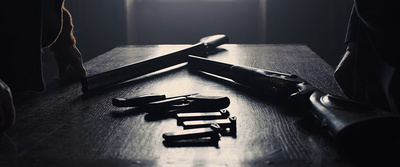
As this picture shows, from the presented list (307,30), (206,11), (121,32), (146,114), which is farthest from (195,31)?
(146,114)

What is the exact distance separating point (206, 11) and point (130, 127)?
3138 millimetres

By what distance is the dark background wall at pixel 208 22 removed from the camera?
340 centimetres

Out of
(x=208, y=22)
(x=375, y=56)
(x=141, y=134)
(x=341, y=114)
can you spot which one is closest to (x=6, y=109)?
(x=141, y=134)

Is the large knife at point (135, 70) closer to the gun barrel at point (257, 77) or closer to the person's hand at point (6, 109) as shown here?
the gun barrel at point (257, 77)

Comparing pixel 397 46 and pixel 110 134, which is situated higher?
pixel 397 46

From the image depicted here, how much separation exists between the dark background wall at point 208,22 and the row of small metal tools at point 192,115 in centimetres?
241

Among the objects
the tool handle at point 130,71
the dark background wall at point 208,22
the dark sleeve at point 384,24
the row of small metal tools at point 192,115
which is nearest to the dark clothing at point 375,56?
the dark sleeve at point 384,24

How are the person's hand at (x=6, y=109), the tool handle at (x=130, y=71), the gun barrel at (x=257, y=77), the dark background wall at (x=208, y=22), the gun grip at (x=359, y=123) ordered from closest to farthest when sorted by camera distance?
the gun grip at (x=359, y=123), the person's hand at (x=6, y=109), the gun barrel at (x=257, y=77), the tool handle at (x=130, y=71), the dark background wall at (x=208, y=22)

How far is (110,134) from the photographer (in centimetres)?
66

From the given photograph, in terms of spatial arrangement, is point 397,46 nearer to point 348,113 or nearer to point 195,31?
point 348,113

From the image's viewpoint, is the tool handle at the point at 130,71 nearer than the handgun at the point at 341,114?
No

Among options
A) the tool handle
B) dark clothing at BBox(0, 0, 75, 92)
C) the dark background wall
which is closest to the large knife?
the tool handle

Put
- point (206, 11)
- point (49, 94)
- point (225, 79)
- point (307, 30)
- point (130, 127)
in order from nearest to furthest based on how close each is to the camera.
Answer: point (130, 127), point (49, 94), point (225, 79), point (307, 30), point (206, 11)

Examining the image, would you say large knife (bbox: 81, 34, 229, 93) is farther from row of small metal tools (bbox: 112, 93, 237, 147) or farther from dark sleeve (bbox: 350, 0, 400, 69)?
dark sleeve (bbox: 350, 0, 400, 69)
